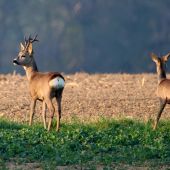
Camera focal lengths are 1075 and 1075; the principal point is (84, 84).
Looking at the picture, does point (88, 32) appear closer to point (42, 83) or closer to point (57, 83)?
point (42, 83)

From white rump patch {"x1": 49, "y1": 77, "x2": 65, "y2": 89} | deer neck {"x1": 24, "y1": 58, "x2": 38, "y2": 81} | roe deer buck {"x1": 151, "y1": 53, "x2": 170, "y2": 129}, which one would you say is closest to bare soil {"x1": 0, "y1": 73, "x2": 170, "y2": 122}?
deer neck {"x1": 24, "y1": 58, "x2": 38, "y2": 81}

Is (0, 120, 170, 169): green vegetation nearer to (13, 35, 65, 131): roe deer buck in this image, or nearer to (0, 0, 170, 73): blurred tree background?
(13, 35, 65, 131): roe deer buck

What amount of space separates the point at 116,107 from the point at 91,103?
734mm

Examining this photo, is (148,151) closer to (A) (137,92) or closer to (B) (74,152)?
(B) (74,152)

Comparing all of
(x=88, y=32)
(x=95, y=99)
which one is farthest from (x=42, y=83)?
(x=88, y=32)

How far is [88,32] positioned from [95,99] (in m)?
31.6

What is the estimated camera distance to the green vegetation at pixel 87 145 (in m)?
16.9

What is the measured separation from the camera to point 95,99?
24875 mm

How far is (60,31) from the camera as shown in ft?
186

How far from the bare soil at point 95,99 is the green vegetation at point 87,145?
1.77m

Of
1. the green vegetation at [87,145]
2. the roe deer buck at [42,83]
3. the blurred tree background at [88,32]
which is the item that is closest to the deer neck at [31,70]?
the roe deer buck at [42,83]

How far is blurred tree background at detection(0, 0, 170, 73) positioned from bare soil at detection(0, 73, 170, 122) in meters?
21.7

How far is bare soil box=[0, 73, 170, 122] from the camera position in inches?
891

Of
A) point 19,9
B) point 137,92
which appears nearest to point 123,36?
point 19,9
